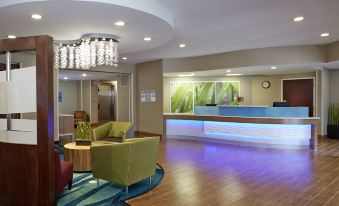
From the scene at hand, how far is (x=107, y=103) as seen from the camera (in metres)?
15.0

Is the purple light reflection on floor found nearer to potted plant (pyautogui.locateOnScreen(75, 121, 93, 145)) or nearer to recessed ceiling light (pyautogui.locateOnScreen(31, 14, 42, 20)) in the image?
potted plant (pyautogui.locateOnScreen(75, 121, 93, 145))

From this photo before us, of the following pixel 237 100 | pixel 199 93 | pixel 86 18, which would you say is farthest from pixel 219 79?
pixel 86 18

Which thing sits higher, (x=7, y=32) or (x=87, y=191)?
(x=7, y=32)

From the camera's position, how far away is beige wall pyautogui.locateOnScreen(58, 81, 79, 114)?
46.2 ft

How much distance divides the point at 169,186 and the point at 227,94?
24.6 feet

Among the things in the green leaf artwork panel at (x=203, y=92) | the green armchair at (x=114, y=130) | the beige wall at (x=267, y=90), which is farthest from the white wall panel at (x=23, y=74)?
the beige wall at (x=267, y=90)

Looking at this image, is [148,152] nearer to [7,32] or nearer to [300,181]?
[300,181]

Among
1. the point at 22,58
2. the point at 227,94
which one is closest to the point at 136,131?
the point at 227,94

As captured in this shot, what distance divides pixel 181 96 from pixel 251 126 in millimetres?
3954

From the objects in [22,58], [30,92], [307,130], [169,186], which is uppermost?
[22,58]

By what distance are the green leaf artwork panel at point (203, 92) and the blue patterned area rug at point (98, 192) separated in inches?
263

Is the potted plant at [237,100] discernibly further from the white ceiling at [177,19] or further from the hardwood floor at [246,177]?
the white ceiling at [177,19]

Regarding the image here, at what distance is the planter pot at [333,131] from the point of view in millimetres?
8677

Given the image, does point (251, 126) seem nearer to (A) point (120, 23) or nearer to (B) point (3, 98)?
(A) point (120, 23)
